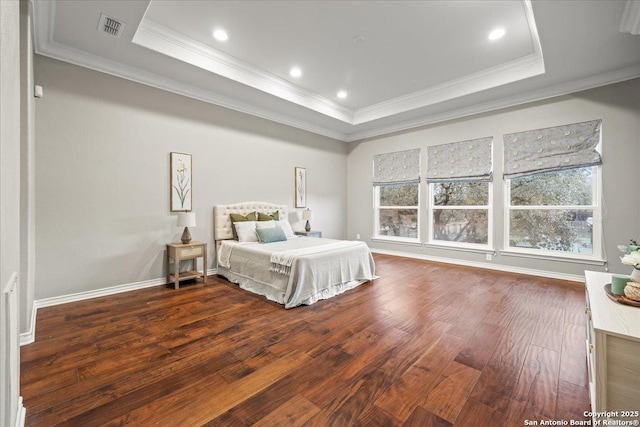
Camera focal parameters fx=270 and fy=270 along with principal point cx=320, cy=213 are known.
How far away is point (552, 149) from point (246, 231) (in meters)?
5.11

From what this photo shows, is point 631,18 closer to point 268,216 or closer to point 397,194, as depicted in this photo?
point 397,194

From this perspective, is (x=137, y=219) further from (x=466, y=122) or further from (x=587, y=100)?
(x=587, y=100)

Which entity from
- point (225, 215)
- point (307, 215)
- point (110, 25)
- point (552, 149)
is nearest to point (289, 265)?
point (225, 215)

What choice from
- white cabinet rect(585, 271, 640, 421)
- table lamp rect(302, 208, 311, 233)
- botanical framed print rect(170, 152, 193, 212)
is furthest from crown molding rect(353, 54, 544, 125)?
white cabinet rect(585, 271, 640, 421)

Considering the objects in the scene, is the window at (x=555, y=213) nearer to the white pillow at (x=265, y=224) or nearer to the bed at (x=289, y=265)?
the bed at (x=289, y=265)

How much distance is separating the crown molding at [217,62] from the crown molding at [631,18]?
3947 millimetres

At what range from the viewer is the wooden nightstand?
12.3ft

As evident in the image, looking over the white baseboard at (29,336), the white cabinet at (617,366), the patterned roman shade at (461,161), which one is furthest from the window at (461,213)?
the white baseboard at (29,336)

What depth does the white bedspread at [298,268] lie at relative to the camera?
10.6 ft

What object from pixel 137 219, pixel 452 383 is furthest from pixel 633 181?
pixel 137 219

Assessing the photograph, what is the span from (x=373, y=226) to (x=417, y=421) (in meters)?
5.37

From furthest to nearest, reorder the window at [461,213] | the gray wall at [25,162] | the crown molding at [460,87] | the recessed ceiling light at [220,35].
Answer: the window at [461,213], the crown molding at [460,87], the recessed ceiling light at [220,35], the gray wall at [25,162]

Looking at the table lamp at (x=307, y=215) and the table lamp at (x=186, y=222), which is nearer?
the table lamp at (x=186, y=222)

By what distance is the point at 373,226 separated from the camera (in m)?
6.73
